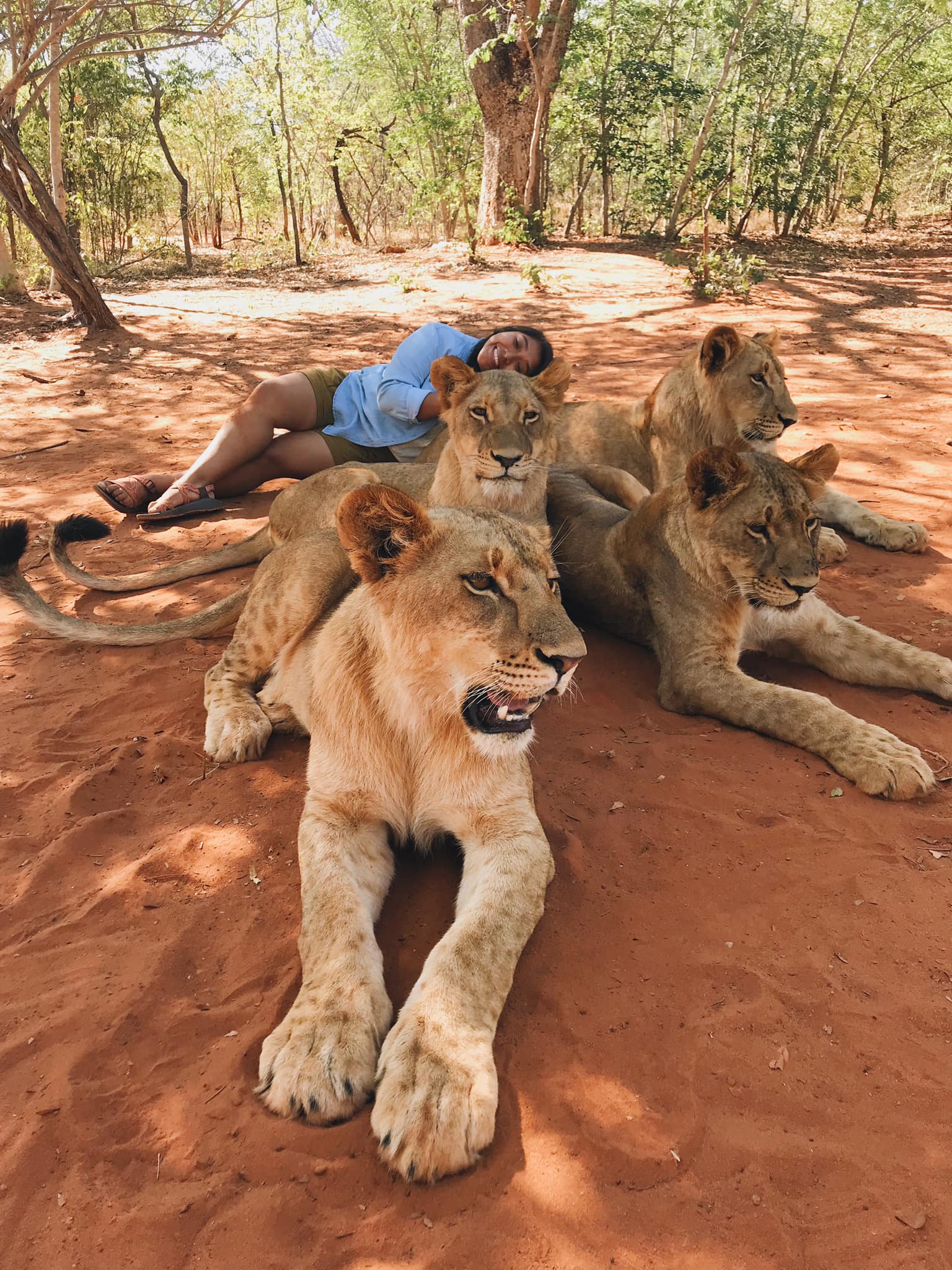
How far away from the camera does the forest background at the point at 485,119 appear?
50.3 ft

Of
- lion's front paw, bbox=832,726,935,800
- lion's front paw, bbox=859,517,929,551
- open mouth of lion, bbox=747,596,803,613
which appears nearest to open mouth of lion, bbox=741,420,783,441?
lion's front paw, bbox=859,517,929,551

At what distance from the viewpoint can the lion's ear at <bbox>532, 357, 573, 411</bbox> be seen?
457cm

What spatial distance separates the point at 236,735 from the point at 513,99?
15.7m

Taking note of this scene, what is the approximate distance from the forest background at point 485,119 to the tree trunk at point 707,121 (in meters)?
0.05

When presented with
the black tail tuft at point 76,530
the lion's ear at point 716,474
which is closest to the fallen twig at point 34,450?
the black tail tuft at point 76,530

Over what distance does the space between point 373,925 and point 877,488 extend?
4.73 meters

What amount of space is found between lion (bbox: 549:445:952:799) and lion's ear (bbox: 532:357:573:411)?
0.85 m

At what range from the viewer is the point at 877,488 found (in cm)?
582

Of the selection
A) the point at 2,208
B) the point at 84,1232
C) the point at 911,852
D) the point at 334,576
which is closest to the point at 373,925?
the point at 84,1232

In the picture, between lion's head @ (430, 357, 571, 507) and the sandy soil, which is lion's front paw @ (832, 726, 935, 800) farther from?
lion's head @ (430, 357, 571, 507)

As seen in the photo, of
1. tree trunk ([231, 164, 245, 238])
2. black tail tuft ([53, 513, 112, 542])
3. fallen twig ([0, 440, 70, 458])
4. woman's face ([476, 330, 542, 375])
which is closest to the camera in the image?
black tail tuft ([53, 513, 112, 542])

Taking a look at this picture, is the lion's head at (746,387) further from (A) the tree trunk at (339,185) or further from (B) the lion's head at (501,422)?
(A) the tree trunk at (339,185)

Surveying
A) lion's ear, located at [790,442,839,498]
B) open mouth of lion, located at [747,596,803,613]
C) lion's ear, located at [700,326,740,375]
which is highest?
lion's ear, located at [700,326,740,375]

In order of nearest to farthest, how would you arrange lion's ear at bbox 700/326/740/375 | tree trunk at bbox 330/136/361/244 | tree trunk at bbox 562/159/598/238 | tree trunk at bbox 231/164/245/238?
lion's ear at bbox 700/326/740/375 < tree trunk at bbox 562/159/598/238 < tree trunk at bbox 330/136/361/244 < tree trunk at bbox 231/164/245/238
